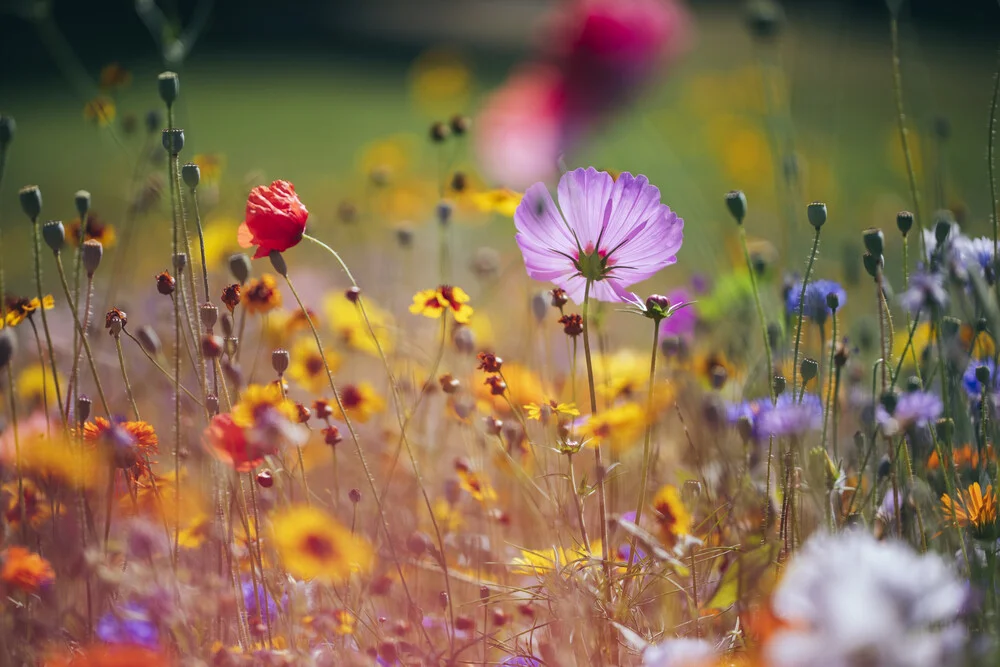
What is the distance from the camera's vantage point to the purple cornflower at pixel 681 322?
1.20 metres

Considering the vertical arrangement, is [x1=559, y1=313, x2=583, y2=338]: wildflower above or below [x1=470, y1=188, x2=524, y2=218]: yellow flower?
below

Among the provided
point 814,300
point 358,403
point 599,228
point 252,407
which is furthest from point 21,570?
point 814,300

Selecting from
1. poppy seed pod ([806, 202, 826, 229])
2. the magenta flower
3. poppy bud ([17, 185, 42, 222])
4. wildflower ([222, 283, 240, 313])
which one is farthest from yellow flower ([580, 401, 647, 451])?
poppy bud ([17, 185, 42, 222])

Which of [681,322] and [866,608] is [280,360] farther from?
[681,322]

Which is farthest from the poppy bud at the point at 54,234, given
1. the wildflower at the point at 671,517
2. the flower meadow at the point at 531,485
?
the wildflower at the point at 671,517

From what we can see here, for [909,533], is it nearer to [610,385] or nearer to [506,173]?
[610,385]

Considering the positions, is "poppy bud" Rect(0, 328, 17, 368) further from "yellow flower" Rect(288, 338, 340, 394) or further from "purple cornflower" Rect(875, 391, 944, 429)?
"purple cornflower" Rect(875, 391, 944, 429)

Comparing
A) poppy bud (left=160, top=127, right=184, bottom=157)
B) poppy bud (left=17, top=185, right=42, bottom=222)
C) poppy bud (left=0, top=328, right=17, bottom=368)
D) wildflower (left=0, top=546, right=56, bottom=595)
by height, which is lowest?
wildflower (left=0, top=546, right=56, bottom=595)

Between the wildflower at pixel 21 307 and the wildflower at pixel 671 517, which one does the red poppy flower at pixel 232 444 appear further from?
the wildflower at pixel 671 517

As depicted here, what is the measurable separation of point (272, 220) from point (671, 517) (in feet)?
1.62

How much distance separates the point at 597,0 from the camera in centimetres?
191

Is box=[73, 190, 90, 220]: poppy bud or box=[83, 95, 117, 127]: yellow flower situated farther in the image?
box=[83, 95, 117, 127]: yellow flower

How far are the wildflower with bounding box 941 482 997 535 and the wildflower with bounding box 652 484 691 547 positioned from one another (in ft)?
0.79

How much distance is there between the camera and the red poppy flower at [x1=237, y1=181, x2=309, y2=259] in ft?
2.60
